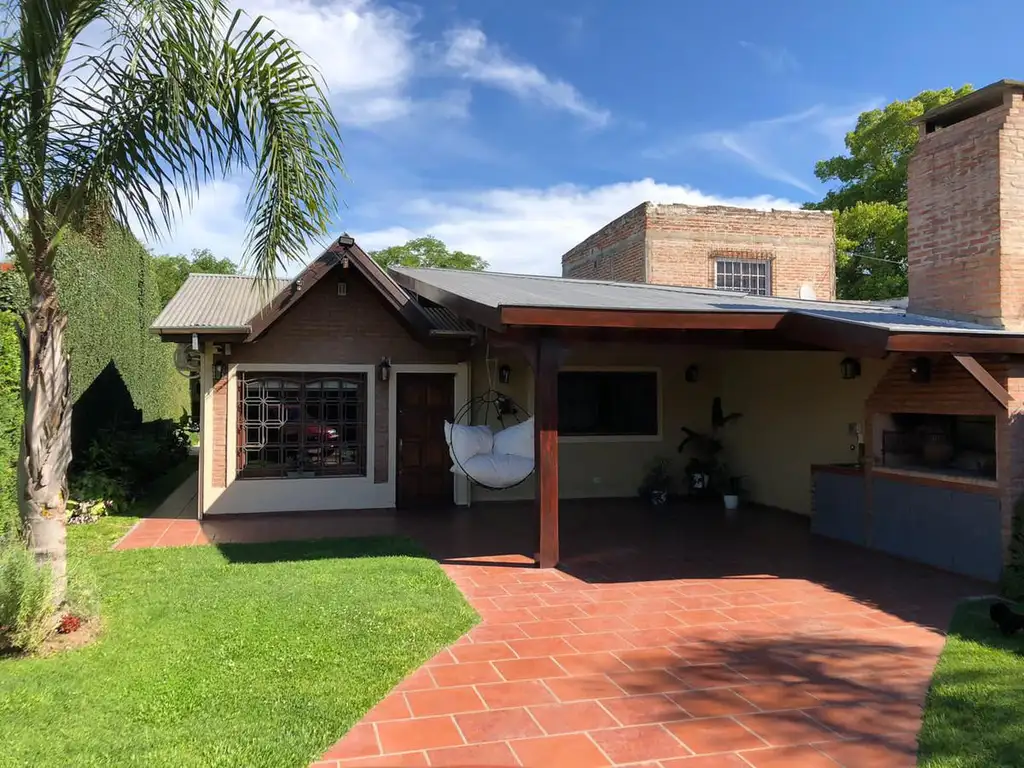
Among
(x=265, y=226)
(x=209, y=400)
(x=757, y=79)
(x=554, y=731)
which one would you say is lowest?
(x=554, y=731)

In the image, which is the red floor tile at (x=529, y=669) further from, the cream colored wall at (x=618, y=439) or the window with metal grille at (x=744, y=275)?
the window with metal grille at (x=744, y=275)

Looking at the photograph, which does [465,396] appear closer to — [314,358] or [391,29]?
[314,358]

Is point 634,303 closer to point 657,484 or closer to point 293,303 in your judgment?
point 293,303

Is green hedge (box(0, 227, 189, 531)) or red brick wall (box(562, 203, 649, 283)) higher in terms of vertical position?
red brick wall (box(562, 203, 649, 283))

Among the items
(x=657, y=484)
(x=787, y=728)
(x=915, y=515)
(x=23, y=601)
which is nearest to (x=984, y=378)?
(x=915, y=515)

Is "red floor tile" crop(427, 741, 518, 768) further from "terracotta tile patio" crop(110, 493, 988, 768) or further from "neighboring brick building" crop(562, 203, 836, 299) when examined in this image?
"neighboring brick building" crop(562, 203, 836, 299)

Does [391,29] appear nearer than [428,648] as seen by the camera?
No

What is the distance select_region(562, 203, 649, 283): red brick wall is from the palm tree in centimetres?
1307

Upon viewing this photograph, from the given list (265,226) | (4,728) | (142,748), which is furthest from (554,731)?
(265,226)

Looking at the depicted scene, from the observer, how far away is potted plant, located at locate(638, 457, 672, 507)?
1183 centimetres

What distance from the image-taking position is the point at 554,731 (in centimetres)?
381

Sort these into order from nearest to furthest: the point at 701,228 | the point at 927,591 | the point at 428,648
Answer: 1. the point at 428,648
2. the point at 927,591
3. the point at 701,228

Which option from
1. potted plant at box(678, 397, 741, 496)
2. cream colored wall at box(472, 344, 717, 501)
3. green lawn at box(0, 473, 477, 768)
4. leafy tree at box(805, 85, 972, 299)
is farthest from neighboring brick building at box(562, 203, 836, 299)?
green lawn at box(0, 473, 477, 768)

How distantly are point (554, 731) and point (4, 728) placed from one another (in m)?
2.82
